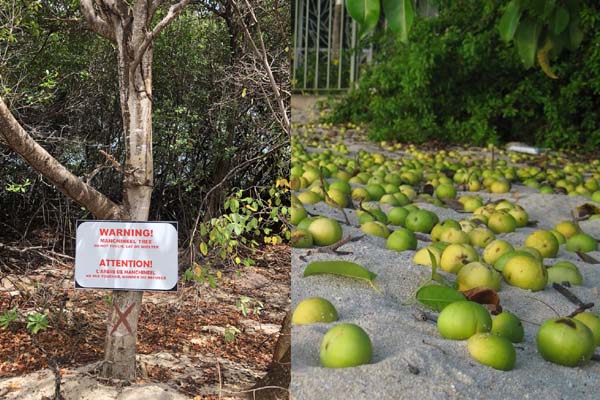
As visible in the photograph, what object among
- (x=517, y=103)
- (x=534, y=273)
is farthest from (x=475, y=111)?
(x=534, y=273)

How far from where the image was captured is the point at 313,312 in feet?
6.77

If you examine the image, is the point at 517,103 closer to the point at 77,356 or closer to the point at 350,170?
the point at 350,170

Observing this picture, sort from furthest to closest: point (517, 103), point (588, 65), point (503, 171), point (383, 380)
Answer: point (517, 103)
point (588, 65)
point (503, 171)
point (383, 380)

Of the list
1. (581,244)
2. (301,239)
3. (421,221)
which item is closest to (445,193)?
(421,221)

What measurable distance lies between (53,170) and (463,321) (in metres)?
1.17

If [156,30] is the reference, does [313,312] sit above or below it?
below

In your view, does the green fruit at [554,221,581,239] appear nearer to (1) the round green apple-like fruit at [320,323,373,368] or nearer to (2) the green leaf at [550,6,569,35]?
(2) the green leaf at [550,6,569,35]

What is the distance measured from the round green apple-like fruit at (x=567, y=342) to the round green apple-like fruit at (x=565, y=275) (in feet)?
2.24

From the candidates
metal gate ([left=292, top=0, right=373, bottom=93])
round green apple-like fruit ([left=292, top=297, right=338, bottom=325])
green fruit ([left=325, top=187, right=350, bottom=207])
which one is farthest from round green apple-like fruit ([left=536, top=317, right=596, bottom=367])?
metal gate ([left=292, top=0, right=373, bottom=93])

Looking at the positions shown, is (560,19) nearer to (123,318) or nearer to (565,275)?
(565,275)

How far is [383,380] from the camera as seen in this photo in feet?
5.74

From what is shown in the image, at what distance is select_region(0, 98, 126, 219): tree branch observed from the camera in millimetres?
1835

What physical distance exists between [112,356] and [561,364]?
1.20 meters

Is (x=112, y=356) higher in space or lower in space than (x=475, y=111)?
lower
